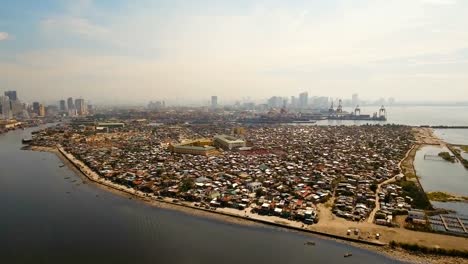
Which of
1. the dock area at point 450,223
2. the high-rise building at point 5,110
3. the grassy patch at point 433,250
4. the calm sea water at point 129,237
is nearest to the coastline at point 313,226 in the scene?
the grassy patch at point 433,250

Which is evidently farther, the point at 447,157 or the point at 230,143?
the point at 230,143

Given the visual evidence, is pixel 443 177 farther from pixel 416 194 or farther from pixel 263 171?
pixel 263 171

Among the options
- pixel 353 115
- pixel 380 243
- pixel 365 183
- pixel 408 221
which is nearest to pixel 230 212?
pixel 380 243

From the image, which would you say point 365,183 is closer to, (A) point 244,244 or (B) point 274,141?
(A) point 244,244

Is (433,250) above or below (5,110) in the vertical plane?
below

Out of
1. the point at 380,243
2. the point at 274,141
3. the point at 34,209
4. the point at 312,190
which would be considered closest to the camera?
the point at 380,243

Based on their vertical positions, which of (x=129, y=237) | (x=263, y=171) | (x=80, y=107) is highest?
(x=80, y=107)

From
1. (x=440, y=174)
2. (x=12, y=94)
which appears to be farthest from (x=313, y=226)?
(x=12, y=94)

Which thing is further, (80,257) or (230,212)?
(230,212)
